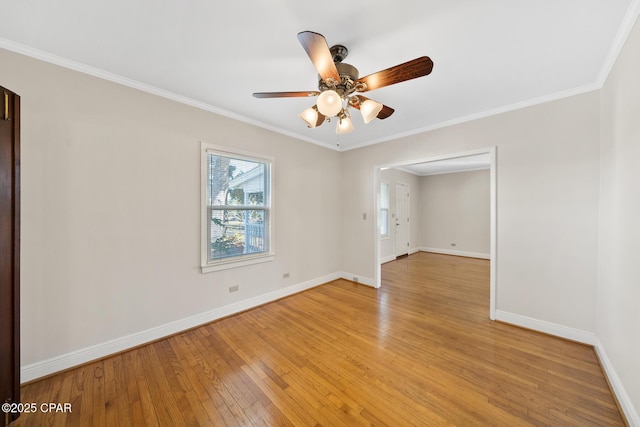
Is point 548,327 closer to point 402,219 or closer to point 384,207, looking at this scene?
point 384,207

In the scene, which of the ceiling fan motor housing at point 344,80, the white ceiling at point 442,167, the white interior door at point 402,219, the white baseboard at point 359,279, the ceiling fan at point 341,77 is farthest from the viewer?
the white interior door at point 402,219

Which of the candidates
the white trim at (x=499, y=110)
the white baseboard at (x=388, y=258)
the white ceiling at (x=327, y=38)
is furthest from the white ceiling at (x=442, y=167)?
the white ceiling at (x=327, y=38)

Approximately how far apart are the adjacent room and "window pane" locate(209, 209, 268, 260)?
0.03 metres

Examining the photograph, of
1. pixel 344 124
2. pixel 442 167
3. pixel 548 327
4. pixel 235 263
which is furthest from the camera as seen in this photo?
pixel 442 167

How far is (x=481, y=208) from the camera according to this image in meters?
6.37

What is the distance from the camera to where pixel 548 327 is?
8.14 feet

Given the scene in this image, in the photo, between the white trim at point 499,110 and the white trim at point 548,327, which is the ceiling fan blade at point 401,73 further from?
the white trim at point 548,327

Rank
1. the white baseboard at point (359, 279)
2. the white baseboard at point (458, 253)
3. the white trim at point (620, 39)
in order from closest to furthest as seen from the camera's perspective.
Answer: the white trim at point (620, 39), the white baseboard at point (359, 279), the white baseboard at point (458, 253)

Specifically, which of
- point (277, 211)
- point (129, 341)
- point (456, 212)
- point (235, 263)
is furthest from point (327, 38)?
point (456, 212)

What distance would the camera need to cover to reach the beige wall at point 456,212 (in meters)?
6.34

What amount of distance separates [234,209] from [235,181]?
368 millimetres

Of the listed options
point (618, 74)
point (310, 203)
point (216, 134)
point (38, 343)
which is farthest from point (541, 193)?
point (38, 343)

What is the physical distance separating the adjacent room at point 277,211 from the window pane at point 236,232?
33mm

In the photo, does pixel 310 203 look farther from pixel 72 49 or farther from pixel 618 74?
pixel 618 74
